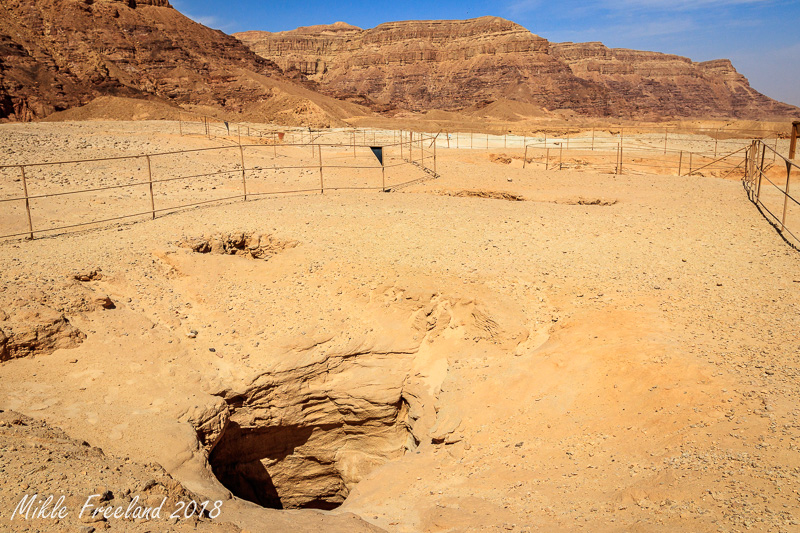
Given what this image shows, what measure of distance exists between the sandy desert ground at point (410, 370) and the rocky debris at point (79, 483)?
1.1 inches

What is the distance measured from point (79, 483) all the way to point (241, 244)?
23.0ft

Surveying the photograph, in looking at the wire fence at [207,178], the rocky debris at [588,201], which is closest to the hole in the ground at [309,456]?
the wire fence at [207,178]

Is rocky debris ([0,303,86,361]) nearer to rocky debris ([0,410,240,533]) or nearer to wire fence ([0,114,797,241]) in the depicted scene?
rocky debris ([0,410,240,533])

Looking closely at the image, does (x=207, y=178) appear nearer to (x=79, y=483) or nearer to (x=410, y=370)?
(x=410, y=370)

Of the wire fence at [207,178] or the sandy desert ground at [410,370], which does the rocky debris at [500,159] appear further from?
the sandy desert ground at [410,370]

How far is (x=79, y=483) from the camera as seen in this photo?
429 centimetres

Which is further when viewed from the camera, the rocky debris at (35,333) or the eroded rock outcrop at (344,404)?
the eroded rock outcrop at (344,404)

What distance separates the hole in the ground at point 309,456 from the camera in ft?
27.3

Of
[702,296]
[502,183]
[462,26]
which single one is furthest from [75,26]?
[462,26]

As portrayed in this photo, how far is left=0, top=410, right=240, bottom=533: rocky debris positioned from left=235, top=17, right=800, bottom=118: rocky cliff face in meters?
81.8

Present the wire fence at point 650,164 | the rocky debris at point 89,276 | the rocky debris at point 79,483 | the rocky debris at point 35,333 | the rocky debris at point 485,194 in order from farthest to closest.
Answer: the wire fence at point 650,164, the rocky debris at point 485,194, the rocky debris at point 89,276, the rocky debris at point 35,333, the rocky debris at point 79,483

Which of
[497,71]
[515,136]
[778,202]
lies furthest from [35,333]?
[497,71]

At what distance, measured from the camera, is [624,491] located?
489 cm

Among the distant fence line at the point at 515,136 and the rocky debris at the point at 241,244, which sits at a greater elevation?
the distant fence line at the point at 515,136
